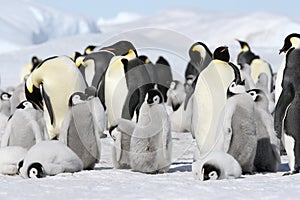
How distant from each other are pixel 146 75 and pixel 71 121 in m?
3.74

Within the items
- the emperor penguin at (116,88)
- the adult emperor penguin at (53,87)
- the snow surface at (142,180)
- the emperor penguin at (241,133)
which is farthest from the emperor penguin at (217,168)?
the emperor penguin at (116,88)

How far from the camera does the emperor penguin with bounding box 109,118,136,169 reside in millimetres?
5469

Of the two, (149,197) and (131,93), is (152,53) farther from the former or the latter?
(149,197)

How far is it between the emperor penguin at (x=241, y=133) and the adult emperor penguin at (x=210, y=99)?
3.16 feet

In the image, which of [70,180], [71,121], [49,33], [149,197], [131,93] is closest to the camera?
[149,197]

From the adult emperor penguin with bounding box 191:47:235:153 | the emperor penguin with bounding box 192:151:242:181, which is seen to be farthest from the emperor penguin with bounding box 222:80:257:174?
the adult emperor penguin with bounding box 191:47:235:153

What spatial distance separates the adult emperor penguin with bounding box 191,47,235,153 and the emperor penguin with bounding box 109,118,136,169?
3.27ft

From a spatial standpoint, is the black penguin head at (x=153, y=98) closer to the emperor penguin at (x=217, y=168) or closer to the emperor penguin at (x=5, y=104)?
the emperor penguin at (x=217, y=168)

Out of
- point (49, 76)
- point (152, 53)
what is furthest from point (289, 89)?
point (152, 53)

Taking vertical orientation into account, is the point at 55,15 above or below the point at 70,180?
above

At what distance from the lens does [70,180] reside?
4.39 metres

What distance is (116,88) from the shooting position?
9188mm

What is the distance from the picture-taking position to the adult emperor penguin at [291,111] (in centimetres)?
505

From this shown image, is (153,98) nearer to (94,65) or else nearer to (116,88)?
(116,88)
